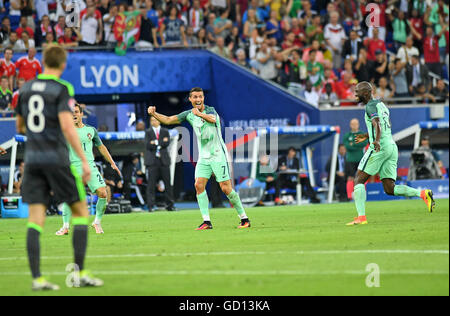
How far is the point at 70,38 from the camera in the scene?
86.7ft

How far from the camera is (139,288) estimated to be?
766 centimetres

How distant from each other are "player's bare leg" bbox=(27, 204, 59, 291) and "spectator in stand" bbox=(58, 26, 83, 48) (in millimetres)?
18655

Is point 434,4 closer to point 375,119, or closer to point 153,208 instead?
point 153,208

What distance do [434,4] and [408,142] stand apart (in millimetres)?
5858

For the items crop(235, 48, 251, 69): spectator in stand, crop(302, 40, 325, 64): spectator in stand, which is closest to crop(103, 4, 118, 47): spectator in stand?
crop(235, 48, 251, 69): spectator in stand

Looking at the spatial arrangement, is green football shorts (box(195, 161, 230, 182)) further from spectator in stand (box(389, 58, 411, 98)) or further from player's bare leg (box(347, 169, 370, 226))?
spectator in stand (box(389, 58, 411, 98))

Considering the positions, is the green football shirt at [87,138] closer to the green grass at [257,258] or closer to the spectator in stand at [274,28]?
the green grass at [257,258]

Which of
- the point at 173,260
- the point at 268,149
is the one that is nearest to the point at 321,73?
the point at 268,149

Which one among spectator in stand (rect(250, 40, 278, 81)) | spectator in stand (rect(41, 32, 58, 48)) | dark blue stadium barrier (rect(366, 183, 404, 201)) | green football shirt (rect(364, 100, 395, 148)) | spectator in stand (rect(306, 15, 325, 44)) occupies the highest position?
spectator in stand (rect(306, 15, 325, 44))

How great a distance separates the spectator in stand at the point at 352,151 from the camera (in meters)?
24.8

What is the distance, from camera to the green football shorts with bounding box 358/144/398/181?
14430mm

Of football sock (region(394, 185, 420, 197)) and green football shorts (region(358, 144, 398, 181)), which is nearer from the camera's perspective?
green football shorts (region(358, 144, 398, 181))

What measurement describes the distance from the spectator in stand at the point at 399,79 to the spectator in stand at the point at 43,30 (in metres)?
11.5

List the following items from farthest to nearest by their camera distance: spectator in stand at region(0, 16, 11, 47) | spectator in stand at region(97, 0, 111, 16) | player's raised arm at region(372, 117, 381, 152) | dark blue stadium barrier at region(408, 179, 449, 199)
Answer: spectator in stand at region(97, 0, 111, 16) → spectator in stand at region(0, 16, 11, 47) → dark blue stadium barrier at region(408, 179, 449, 199) → player's raised arm at region(372, 117, 381, 152)
